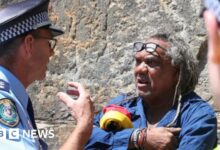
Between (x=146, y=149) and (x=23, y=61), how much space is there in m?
0.86

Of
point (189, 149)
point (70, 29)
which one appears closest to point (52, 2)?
point (70, 29)

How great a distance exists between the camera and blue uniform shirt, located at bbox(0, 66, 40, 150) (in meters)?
2.06

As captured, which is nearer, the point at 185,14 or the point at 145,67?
the point at 145,67

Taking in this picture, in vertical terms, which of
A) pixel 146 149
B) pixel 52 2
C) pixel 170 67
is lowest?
pixel 146 149

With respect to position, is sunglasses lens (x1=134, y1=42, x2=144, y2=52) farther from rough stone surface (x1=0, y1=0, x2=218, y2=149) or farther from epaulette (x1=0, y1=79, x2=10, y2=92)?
epaulette (x1=0, y1=79, x2=10, y2=92)

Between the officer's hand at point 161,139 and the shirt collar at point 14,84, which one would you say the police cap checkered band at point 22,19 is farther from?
the officer's hand at point 161,139

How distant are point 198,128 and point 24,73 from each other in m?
0.93

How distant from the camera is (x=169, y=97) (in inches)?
123

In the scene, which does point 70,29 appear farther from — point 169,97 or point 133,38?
point 169,97

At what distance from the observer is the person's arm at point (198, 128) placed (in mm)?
2869

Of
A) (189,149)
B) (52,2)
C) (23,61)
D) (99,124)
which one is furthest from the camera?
(52,2)

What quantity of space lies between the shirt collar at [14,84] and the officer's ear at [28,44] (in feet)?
0.42

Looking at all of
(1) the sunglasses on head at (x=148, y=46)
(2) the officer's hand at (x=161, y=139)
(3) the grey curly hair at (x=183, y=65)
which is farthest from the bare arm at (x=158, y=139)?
(1) the sunglasses on head at (x=148, y=46)

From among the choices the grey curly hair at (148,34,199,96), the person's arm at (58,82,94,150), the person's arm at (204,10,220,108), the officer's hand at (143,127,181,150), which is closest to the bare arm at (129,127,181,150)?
the officer's hand at (143,127,181,150)
